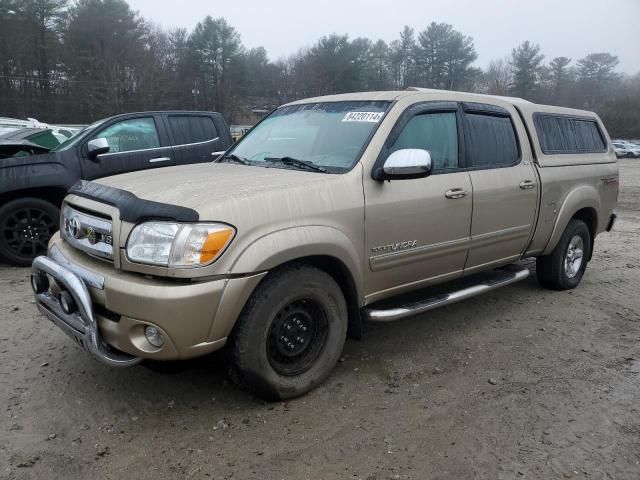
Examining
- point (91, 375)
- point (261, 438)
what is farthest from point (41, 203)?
point (261, 438)

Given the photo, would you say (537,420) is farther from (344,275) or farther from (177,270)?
(177,270)

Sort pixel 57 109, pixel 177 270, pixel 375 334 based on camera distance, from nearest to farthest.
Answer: pixel 177 270 < pixel 375 334 < pixel 57 109

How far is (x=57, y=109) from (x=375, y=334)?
158ft

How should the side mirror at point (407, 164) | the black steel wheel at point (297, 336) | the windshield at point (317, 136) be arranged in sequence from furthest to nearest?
1. the windshield at point (317, 136)
2. the side mirror at point (407, 164)
3. the black steel wheel at point (297, 336)

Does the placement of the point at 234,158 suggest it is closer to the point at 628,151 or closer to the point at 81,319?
the point at 81,319

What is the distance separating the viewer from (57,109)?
45.1 m

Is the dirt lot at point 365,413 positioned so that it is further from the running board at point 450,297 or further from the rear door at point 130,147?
the rear door at point 130,147

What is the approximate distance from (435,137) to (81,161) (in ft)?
14.4

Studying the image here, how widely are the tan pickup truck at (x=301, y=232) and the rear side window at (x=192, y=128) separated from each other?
2974mm

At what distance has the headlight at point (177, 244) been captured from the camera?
260cm

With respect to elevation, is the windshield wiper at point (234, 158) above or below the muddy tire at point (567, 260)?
above

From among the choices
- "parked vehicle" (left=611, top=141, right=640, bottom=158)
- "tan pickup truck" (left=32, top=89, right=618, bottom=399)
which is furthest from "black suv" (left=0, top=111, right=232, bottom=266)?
"parked vehicle" (left=611, top=141, right=640, bottom=158)

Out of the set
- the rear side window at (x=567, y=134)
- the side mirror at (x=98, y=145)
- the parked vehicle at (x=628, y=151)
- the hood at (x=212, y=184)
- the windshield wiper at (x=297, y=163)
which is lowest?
the parked vehicle at (x=628, y=151)

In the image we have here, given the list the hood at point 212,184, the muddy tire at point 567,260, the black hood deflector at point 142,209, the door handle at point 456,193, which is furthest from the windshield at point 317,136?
the muddy tire at point 567,260
